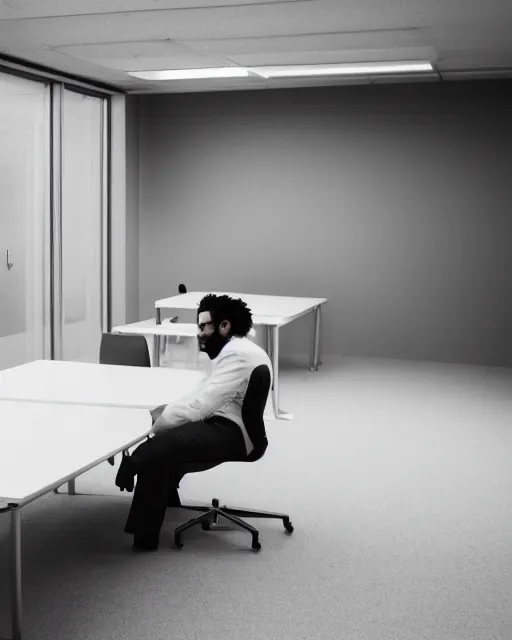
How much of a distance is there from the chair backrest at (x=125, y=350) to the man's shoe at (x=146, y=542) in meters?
1.59

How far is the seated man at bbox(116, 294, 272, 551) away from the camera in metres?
3.86

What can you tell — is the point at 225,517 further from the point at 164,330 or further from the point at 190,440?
the point at 164,330

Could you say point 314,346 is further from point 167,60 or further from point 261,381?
point 261,381

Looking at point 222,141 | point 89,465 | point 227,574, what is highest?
point 222,141

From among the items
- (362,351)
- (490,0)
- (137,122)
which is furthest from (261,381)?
(137,122)

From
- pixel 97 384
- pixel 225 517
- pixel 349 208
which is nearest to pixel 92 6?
pixel 97 384

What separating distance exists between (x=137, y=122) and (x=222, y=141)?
1.07 m

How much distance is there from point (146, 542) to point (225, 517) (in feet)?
1.48

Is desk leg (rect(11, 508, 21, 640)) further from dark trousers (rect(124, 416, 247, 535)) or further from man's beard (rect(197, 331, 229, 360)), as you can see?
man's beard (rect(197, 331, 229, 360))

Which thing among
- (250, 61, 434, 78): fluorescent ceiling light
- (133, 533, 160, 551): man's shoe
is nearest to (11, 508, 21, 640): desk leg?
(133, 533, 160, 551): man's shoe

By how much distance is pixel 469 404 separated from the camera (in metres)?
7.39

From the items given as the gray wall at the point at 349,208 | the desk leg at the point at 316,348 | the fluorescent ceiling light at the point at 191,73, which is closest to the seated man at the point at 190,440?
the fluorescent ceiling light at the point at 191,73

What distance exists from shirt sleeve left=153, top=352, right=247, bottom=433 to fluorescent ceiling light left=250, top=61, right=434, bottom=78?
460 centimetres

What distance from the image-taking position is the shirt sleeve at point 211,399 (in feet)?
12.8
